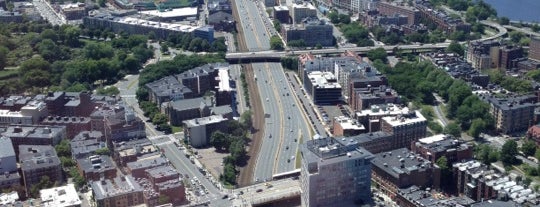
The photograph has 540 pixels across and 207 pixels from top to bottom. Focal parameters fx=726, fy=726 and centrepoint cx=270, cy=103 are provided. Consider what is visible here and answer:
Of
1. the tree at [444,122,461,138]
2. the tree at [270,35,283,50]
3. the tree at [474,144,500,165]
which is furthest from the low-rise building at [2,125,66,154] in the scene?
the tree at [270,35,283,50]

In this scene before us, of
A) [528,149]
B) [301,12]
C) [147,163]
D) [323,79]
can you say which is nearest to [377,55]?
[323,79]

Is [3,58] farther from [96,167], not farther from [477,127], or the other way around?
[477,127]

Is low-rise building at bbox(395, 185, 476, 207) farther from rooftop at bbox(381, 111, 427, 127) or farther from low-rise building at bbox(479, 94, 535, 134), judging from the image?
low-rise building at bbox(479, 94, 535, 134)

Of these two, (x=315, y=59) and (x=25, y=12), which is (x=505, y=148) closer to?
(x=315, y=59)

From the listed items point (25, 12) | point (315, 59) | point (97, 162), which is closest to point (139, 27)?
point (25, 12)

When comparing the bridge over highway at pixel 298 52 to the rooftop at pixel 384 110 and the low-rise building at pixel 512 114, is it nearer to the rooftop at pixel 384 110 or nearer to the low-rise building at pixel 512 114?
the low-rise building at pixel 512 114

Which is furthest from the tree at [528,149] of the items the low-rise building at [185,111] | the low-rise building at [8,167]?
the low-rise building at [8,167]

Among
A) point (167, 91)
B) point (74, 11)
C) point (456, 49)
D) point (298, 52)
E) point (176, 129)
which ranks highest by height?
point (74, 11)
